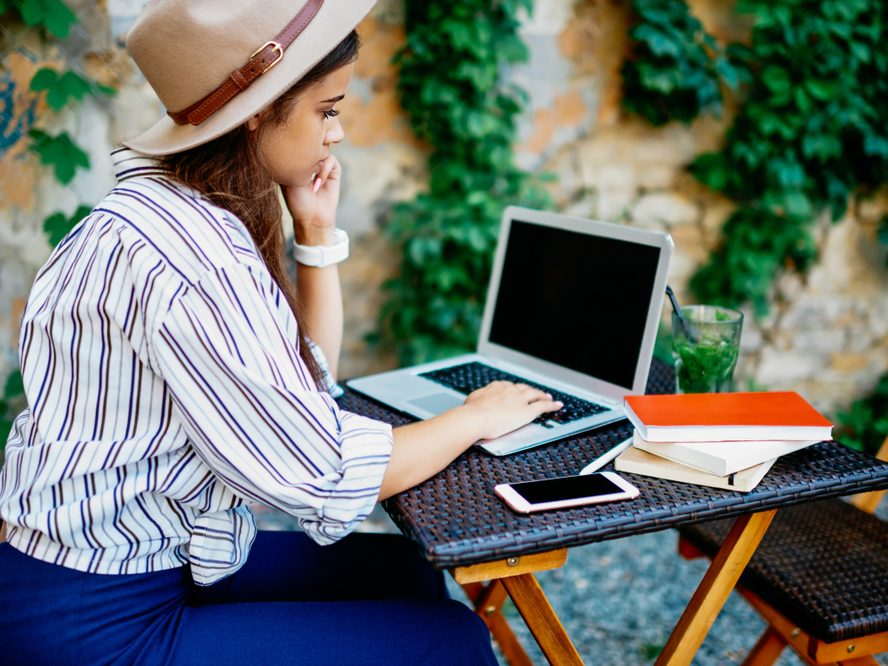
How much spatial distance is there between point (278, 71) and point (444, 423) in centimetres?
58

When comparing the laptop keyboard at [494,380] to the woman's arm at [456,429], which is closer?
the woman's arm at [456,429]

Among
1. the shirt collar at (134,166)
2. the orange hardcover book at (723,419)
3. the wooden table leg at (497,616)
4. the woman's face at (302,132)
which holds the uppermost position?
the woman's face at (302,132)

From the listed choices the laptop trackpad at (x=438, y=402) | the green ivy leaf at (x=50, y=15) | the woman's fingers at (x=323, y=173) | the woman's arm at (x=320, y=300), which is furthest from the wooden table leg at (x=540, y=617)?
the green ivy leaf at (x=50, y=15)

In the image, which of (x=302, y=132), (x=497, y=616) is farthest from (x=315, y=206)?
(x=497, y=616)

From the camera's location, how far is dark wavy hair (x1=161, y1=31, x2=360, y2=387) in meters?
1.21

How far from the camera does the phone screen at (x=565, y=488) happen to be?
1197 millimetres

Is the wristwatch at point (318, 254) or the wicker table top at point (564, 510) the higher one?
the wristwatch at point (318, 254)

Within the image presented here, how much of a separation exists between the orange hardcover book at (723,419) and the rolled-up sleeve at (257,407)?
18.1 inches

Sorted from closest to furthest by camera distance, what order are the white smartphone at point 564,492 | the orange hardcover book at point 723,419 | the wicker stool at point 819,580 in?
the white smartphone at point 564,492 → the orange hardcover book at point 723,419 → the wicker stool at point 819,580

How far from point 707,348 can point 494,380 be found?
44 centimetres

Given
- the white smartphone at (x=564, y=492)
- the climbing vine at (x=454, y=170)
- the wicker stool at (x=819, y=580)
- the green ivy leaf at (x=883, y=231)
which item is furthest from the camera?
the green ivy leaf at (x=883, y=231)

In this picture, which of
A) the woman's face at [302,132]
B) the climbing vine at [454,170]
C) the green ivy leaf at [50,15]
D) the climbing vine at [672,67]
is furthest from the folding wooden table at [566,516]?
the climbing vine at [672,67]

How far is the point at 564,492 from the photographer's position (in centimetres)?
121

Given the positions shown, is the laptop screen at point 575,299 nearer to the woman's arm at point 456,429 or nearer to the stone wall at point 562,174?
the woman's arm at point 456,429
